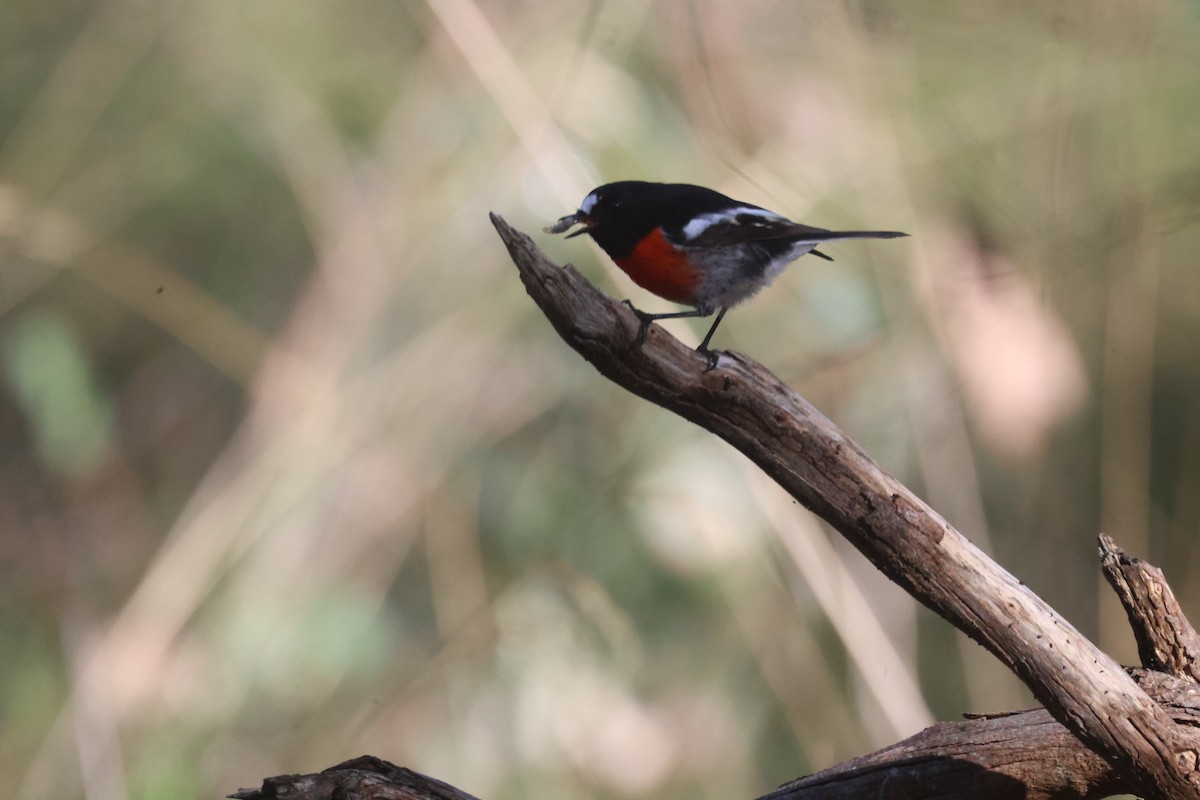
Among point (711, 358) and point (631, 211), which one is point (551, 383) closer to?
point (631, 211)

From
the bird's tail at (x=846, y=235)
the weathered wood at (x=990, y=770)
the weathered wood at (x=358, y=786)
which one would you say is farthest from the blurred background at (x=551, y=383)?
the weathered wood at (x=358, y=786)

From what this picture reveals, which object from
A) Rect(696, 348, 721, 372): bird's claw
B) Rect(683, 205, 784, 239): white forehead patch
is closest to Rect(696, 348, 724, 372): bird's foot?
Rect(696, 348, 721, 372): bird's claw

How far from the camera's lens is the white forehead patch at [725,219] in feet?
7.95

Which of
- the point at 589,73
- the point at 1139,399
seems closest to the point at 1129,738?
the point at 1139,399

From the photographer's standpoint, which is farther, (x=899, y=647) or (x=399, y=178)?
(x=399, y=178)

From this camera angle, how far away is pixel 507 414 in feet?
14.8

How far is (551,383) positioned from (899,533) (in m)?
2.85

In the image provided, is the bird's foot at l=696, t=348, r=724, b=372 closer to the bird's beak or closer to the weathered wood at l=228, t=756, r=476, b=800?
the bird's beak

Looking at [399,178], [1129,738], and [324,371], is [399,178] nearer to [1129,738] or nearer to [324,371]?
[324,371]

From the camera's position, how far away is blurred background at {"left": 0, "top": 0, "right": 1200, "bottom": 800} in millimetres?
4219

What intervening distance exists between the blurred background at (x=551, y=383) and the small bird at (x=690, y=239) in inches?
58.0

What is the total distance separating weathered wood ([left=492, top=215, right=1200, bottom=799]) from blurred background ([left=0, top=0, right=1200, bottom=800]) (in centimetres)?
219

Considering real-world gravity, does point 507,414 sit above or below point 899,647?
above

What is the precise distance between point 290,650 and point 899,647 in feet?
7.83
